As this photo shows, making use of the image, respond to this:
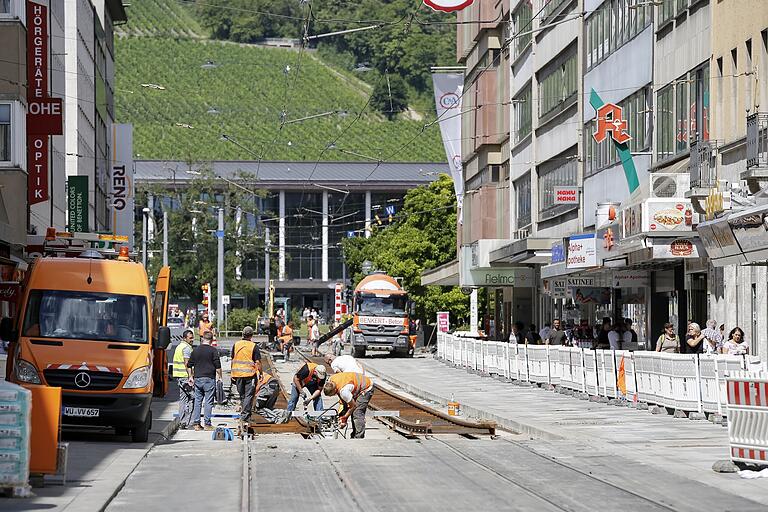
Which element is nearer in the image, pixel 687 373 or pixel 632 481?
pixel 632 481

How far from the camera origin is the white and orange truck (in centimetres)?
7062

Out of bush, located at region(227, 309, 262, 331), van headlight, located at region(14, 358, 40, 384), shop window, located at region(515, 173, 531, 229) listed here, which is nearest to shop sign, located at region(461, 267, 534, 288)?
shop window, located at region(515, 173, 531, 229)

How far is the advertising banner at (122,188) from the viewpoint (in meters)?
76.1

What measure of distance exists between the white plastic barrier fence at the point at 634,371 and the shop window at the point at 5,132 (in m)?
13.9

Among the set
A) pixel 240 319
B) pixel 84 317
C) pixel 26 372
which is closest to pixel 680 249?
pixel 84 317

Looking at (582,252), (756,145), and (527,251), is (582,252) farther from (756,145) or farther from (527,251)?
(756,145)

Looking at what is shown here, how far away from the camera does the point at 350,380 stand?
25219 mm

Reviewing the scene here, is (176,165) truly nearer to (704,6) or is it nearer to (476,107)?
(476,107)

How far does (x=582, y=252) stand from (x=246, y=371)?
18.0 meters

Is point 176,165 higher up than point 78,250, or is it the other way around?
point 176,165

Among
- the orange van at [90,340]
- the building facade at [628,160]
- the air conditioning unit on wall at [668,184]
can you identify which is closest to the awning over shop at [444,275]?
the building facade at [628,160]

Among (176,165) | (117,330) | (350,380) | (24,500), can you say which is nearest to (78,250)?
(117,330)

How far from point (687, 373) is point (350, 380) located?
19.4 feet

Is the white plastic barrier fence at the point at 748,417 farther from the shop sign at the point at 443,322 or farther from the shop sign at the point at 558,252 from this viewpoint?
the shop sign at the point at 443,322
